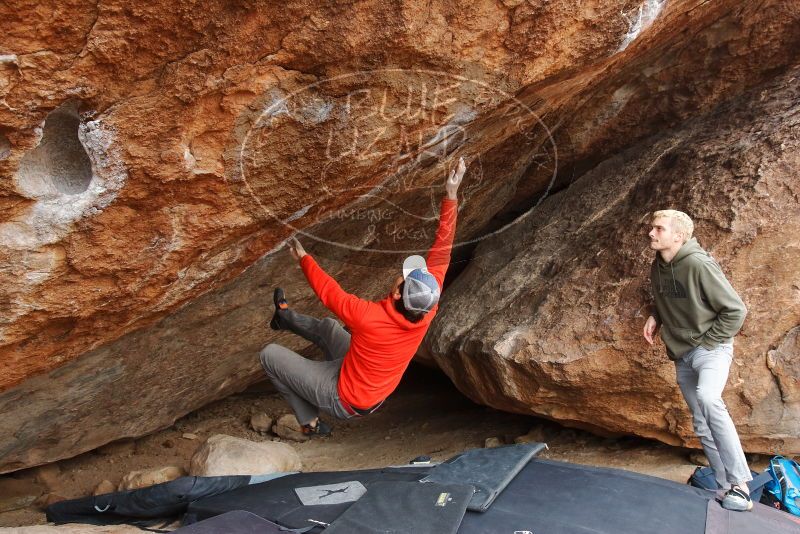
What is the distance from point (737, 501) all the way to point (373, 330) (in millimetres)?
1986

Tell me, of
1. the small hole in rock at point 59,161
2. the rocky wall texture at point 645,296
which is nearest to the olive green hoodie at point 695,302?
the rocky wall texture at point 645,296

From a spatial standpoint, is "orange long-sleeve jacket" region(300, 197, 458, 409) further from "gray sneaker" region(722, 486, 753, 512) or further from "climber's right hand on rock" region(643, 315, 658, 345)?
"gray sneaker" region(722, 486, 753, 512)

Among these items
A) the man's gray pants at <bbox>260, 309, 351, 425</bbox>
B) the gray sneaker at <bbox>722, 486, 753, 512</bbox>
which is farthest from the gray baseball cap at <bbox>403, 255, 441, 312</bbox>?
the gray sneaker at <bbox>722, 486, 753, 512</bbox>

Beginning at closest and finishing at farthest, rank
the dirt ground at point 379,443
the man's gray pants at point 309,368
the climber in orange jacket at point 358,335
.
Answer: the climber in orange jacket at point 358,335
the man's gray pants at point 309,368
the dirt ground at point 379,443

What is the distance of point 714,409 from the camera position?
125 inches

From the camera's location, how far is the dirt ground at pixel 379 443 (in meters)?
4.68

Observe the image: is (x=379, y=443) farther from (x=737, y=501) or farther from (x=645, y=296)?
(x=737, y=501)

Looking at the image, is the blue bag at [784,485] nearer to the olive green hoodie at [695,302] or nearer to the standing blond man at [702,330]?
the standing blond man at [702,330]

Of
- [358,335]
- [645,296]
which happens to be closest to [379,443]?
[358,335]

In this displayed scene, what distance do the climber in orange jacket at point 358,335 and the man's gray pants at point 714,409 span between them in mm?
1394

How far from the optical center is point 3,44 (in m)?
2.25

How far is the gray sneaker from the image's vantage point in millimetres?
3138

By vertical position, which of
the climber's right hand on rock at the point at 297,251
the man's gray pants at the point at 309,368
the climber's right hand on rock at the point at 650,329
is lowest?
the climber's right hand on rock at the point at 650,329

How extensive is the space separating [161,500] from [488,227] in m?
3.43
